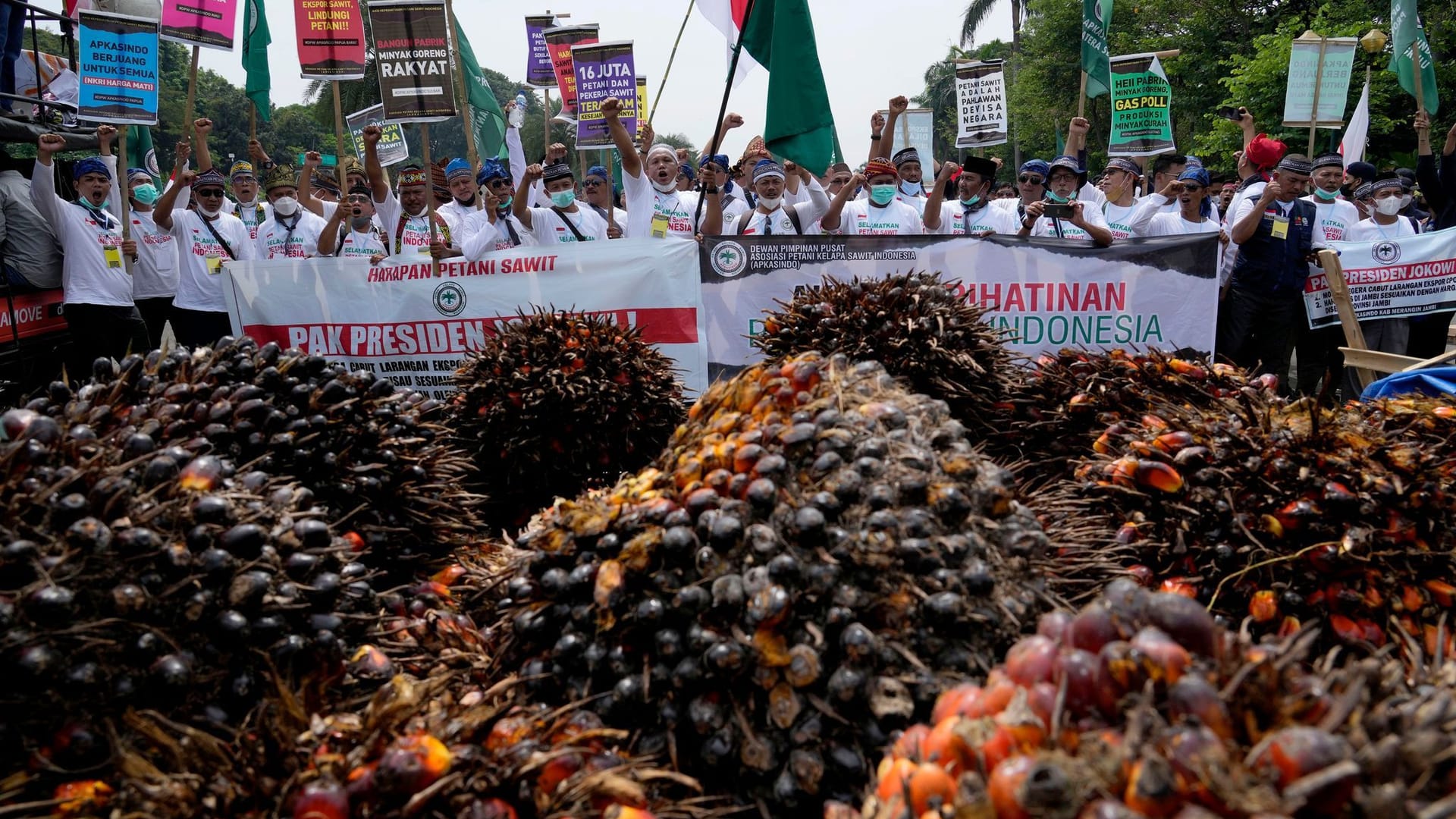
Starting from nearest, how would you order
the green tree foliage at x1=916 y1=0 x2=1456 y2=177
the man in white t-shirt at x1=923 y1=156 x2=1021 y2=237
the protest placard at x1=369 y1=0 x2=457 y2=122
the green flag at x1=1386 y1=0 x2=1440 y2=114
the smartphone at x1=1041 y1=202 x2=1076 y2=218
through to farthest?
the protest placard at x1=369 y1=0 x2=457 y2=122 < the smartphone at x1=1041 y1=202 x2=1076 y2=218 < the man in white t-shirt at x1=923 y1=156 x2=1021 y2=237 < the green flag at x1=1386 y1=0 x2=1440 y2=114 < the green tree foliage at x1=916 y1=0 x2=1456 y2=177

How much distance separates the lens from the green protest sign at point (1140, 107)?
887cm

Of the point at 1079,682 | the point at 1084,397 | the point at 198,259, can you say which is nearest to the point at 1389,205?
the point at 1084,397

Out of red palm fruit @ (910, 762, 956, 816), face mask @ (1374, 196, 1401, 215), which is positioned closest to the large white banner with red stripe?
red palm fruit @ (910, 762, 956, 816)

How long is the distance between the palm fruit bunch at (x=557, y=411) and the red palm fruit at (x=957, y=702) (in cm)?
205

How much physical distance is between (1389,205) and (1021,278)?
466 cm

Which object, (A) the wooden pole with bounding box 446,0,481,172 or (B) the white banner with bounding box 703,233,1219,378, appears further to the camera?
(A) the wooden pole with bounding box 446,0,481,172

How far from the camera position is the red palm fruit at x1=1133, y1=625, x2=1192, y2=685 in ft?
3.81

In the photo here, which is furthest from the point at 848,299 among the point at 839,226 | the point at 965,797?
the point at 839,226

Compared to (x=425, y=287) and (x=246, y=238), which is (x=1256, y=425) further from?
(x=246, y=238)

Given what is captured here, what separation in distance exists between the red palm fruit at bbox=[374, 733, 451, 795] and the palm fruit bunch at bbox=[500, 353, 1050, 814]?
37cm

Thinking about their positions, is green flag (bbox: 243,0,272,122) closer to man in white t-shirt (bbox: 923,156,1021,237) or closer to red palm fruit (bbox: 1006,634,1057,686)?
man in white t-shirt (bbox: 923,156,1021,237)

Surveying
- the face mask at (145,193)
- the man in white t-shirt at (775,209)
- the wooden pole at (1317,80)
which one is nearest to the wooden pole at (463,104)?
the man in white t-shirt at (775,209)

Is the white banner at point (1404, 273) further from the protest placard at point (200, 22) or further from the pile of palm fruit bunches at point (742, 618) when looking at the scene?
the protest placard at point (200, 22)

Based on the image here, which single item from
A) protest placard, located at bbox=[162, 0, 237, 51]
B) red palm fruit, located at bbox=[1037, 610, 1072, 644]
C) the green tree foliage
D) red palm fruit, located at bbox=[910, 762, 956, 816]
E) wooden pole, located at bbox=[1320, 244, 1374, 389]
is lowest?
red palm fruit, located at bbox=[910, 762, 956, 816]
